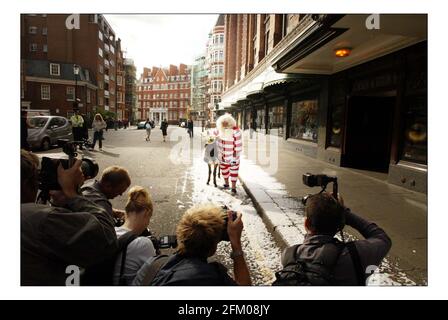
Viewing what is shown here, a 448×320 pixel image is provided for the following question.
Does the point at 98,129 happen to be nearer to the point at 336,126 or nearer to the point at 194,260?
the point at 336,126

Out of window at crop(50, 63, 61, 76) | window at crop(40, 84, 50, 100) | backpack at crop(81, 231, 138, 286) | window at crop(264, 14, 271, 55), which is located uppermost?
window at crop(264, 14, 271, 55)

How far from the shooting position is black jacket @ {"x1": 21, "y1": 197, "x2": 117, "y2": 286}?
148cm

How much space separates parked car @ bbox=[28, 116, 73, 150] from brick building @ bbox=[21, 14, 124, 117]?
0.65 metres

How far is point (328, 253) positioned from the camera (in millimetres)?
1618

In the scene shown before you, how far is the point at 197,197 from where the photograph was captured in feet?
19.7

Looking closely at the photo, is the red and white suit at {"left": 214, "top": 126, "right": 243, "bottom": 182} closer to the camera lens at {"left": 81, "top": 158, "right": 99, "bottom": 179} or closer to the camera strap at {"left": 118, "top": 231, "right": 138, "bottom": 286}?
the camera lens at {"left": 81, "top": 158, "right": 99, "bottom": 179}

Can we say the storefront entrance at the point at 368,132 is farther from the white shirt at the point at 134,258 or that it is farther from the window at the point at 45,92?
the window at the point at 45,92

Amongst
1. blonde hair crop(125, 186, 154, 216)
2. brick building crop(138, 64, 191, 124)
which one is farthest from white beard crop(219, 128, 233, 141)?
brick building crop(138, 64, 191, 124)

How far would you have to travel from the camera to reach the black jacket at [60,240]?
148 cm

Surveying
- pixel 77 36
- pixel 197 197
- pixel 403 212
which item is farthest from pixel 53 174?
pixel 77 36

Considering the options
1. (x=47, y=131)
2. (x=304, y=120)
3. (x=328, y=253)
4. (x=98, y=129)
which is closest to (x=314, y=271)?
(x=328, y=253)

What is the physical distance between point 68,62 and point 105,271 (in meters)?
43.3
